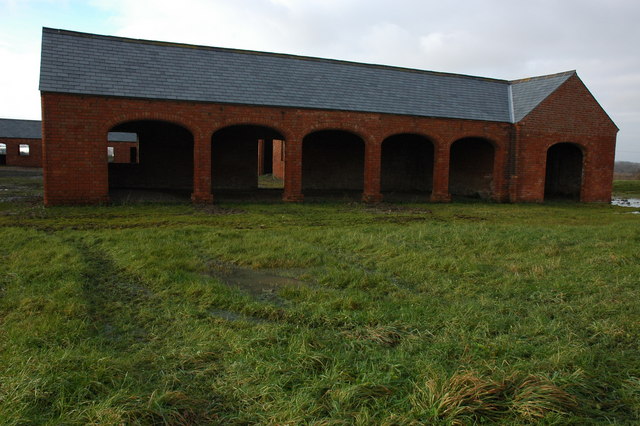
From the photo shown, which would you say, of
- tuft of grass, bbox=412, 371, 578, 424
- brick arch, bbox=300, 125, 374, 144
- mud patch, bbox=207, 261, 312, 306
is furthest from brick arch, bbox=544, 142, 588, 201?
tuft of grass, bbox=412, 371, 578, 424

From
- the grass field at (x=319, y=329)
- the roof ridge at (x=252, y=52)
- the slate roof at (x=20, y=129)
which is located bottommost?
the grass field at (x=319, y=329)

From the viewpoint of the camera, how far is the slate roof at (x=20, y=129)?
41.3 meters

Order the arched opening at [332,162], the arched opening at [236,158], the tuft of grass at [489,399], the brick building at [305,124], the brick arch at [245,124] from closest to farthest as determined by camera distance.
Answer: the tuft of grass at [489,399] → the brick building at [305,124] → the brick arch at [245,124] → the arched opening at [236,158] → the arched opening at [332,162]

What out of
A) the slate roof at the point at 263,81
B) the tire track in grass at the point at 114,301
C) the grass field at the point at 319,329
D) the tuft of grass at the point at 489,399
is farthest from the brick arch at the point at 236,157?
the tuft of grass at the point at 489,399

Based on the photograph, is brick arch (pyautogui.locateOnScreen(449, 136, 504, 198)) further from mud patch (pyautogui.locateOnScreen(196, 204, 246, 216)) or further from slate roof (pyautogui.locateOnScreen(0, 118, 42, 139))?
slate roof (pyautogui.locateOnScreen(0, 118, 42, 139))

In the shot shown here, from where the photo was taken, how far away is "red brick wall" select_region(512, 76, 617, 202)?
19125 millimetres

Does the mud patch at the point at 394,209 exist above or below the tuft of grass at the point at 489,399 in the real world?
above

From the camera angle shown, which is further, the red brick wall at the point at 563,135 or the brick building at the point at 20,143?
the brick building at the point at 20,143

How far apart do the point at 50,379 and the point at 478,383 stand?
2.83m

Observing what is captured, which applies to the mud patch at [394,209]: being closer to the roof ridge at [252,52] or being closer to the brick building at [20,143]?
the roof ridge at [252,52]

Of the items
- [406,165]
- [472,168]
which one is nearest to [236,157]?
[406,165]

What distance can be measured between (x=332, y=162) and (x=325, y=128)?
19.2ft

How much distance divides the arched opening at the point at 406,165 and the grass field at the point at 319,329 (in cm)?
1472

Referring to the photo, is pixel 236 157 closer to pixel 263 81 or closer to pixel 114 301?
pixel 263 81
